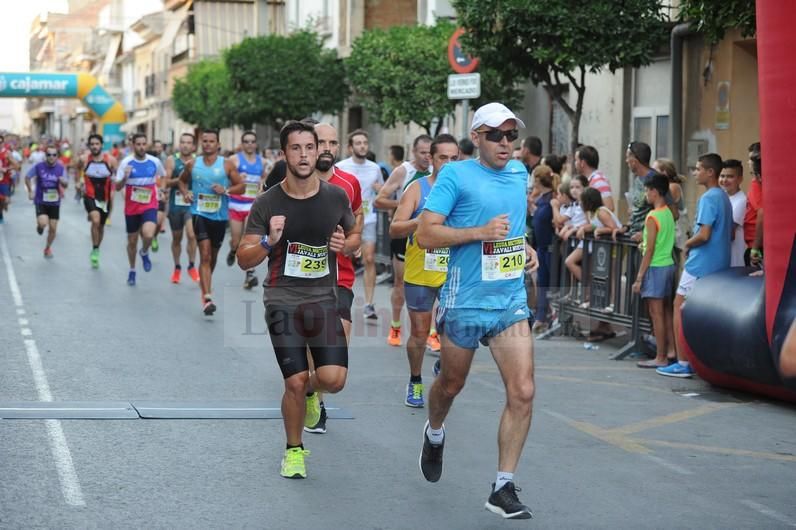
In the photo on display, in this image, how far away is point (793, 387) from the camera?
29.8 feet

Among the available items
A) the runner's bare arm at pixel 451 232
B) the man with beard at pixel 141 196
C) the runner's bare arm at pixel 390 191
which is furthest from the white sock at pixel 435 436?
the man with beard at pixel 141 196

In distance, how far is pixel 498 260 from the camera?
250 inches

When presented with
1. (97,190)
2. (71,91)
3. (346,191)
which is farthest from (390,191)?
(71,91)

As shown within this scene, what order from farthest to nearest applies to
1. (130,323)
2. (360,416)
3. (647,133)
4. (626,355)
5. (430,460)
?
1. (647,133)
2. (130,323)
3. (626,355)
4. (360,416)
5. (430,460)

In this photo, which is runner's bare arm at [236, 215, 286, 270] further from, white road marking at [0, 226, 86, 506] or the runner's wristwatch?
white road marking at [0, 226, 86, 506]

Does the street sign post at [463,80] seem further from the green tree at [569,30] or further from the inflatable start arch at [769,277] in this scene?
the inflatable start arch at [769,277]

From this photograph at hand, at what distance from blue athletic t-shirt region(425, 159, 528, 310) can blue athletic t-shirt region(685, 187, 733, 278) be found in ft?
14.8

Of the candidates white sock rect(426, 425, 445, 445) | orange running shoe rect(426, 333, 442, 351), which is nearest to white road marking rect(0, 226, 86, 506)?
white sock rect(426, 425, 445, 445)

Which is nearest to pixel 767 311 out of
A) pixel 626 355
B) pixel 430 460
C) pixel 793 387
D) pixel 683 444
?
pixel 793 387

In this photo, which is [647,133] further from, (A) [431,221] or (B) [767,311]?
(A) [431,221]

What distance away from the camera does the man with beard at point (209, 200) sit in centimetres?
1387

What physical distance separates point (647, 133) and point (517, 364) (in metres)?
15.0

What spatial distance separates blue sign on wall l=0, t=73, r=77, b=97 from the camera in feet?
187

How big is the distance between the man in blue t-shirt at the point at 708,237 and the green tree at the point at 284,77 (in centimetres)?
2441
